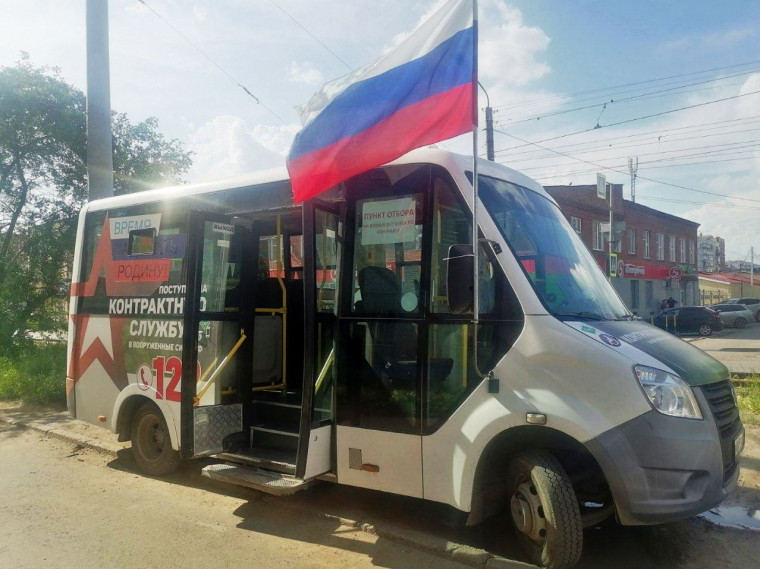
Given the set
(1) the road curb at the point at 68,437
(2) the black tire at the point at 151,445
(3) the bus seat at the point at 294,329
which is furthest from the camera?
(1) the road curb at the point at 68,437

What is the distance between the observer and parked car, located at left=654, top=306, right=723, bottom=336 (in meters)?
28.3

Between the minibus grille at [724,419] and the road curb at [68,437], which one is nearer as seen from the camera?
the minibus grille at [724,419]

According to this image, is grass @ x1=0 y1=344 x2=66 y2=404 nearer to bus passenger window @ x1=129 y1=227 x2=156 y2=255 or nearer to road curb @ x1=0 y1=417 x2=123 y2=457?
road curb @ x1=0 y1=417 x2=123 y2=457

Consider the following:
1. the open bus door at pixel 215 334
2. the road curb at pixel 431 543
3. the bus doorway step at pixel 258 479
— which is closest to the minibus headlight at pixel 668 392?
the road curb at pixel 431 543

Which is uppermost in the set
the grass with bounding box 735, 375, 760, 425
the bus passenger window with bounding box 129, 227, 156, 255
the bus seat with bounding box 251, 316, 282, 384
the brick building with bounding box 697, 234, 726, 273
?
the brick building with bounding box 697, 234, 726, 273

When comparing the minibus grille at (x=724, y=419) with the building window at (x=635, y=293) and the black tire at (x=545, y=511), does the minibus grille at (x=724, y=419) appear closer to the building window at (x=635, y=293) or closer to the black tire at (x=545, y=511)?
the black tire at (x=545, y=511)

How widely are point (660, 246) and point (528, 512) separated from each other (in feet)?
149

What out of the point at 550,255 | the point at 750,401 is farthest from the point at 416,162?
the point at 750,401

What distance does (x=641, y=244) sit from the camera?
42.0 m

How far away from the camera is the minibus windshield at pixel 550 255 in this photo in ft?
13.8

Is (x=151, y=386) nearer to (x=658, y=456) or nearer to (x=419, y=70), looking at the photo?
(x=419, y=70)

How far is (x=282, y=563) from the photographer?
Result: 427cm

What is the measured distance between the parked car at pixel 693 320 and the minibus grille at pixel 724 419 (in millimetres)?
27095

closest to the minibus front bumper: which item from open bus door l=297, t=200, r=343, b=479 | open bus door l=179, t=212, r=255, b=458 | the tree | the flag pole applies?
the flag pole
